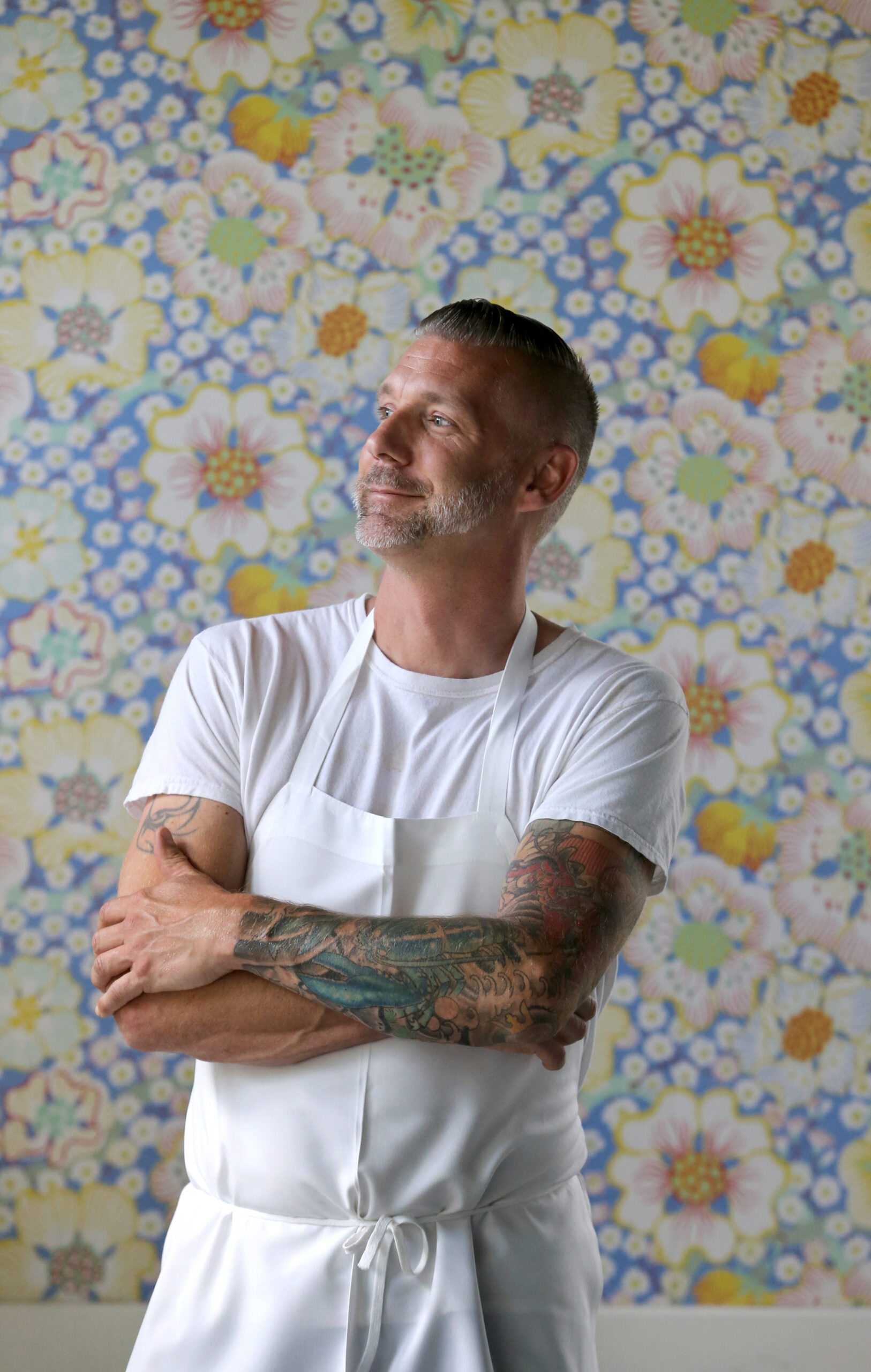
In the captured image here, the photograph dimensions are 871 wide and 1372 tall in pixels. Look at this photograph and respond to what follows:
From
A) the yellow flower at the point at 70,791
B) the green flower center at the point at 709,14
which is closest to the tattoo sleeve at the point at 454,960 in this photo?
the yellow flower at the point at 70,791

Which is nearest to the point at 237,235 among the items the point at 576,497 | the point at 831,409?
the point at 576,497

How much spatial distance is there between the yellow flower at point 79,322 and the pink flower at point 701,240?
104 cm

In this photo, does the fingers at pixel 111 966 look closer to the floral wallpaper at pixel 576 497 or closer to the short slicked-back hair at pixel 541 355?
the short slicked-back hair at pixel 541 355

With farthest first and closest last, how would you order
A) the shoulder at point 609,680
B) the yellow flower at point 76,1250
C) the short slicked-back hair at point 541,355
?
the yellow flower at point 76,1250, the short slicked-back hair at point 541,355, the shoulder at point 609,680

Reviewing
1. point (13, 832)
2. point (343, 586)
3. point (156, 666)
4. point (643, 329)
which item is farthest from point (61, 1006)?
point (643, 329)

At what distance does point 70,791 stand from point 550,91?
1.80m

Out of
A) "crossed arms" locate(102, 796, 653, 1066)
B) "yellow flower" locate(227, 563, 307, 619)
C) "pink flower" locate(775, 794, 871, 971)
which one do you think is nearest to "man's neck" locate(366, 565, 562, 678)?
"crossed arms" locate(102, 796, 653, 1066)

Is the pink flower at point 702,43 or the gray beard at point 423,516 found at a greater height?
the pink flower at point 702,43

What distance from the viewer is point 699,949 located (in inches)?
93.4

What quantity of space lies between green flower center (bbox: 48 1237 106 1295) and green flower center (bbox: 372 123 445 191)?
2.29m

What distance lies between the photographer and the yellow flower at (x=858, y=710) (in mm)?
2434

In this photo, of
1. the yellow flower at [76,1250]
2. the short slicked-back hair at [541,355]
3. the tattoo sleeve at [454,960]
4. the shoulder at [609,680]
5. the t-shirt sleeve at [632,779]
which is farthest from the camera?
the yellow flower at [76,1250]

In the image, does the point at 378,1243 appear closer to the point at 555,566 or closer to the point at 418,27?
the point at 555,566

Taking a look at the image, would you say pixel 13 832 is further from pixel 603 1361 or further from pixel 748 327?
pixel 748 327
